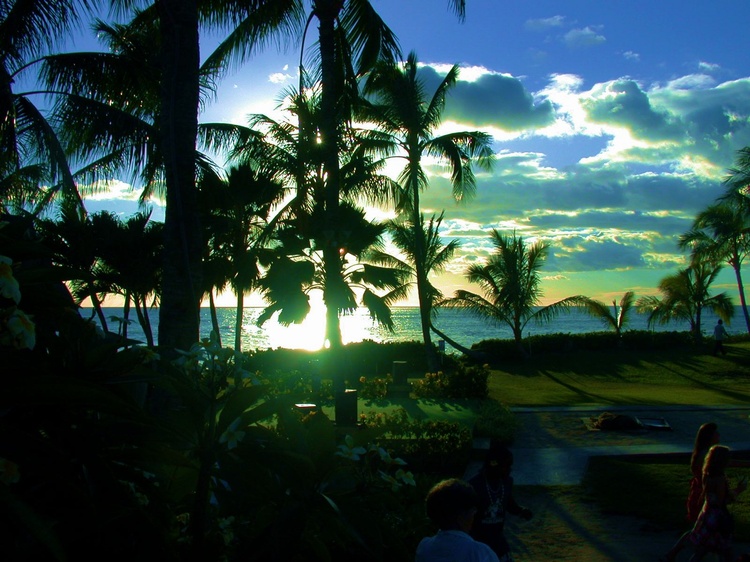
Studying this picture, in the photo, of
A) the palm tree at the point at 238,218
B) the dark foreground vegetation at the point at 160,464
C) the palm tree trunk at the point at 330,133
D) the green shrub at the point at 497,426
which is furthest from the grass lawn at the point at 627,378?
the dark foreground vegetation at the point at 160,464

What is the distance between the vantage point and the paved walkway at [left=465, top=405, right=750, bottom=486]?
396 inches

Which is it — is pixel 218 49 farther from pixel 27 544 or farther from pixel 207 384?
pixel 27 544

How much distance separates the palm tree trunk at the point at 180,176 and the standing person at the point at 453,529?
4.08 meters

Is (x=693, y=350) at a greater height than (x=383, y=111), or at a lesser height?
lesser

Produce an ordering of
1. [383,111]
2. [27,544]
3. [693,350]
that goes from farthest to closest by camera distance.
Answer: [693,350]
[383,111]
[27,544]

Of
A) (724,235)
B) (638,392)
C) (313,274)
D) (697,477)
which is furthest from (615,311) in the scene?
(697,477)

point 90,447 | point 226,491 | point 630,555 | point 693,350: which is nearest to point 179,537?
point 226,491

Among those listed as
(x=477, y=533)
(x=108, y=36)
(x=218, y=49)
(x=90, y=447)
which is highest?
(x=108, y=36)

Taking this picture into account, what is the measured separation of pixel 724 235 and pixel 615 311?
6.82 meters

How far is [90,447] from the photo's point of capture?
2213 millimetres

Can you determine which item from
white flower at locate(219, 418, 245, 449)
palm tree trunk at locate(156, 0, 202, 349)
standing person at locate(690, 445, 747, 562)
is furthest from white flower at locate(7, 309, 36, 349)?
standing person at locate(690, 445, 747, 562)

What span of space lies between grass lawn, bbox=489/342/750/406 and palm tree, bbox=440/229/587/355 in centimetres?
250

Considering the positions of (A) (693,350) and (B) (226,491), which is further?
(A) (693,350)

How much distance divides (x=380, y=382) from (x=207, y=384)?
14726 mm
